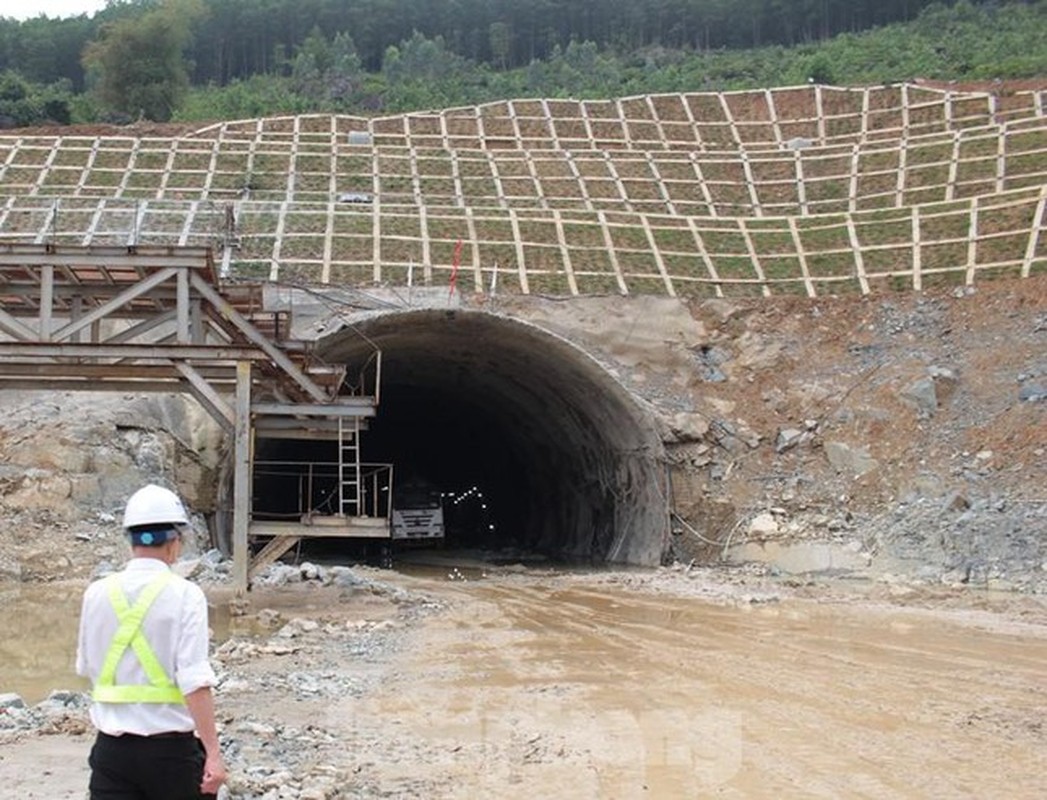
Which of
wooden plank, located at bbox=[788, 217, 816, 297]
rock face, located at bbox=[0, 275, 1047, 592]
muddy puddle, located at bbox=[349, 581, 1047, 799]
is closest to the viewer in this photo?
muddy puddle, located at bbox=[349, 581, 1047, 799]

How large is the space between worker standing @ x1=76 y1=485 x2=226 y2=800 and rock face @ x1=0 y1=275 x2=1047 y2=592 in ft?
47.5

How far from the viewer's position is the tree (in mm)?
57188

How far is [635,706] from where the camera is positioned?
9266 millimetres

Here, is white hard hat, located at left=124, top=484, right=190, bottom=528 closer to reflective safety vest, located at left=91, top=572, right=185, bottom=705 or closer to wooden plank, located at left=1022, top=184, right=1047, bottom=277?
reflective safety vest, located at left=91, top=572, right=185, bottom=705

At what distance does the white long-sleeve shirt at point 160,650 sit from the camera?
3994mm

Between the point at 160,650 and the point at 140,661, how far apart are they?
73 millimetres

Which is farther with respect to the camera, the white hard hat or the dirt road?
the dirt road

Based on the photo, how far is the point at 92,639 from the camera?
4109mm

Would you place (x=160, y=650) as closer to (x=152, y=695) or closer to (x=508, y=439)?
(x=152, y=695)

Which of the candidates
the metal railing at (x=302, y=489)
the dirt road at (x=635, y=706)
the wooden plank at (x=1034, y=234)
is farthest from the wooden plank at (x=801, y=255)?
the dirt road at (x=635, y=706)

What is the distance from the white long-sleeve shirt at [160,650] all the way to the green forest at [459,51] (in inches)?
1750

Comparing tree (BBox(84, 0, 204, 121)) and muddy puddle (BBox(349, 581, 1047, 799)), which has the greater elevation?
tree (BBox(84, 0, 204, 121))

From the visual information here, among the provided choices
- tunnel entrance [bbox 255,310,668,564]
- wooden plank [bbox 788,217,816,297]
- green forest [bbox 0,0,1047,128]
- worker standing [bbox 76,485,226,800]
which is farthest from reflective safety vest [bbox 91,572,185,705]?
green forest [bbox 0,0,1047,128]

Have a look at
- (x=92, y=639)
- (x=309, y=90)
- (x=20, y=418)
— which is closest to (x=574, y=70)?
(x=309, y=90)
